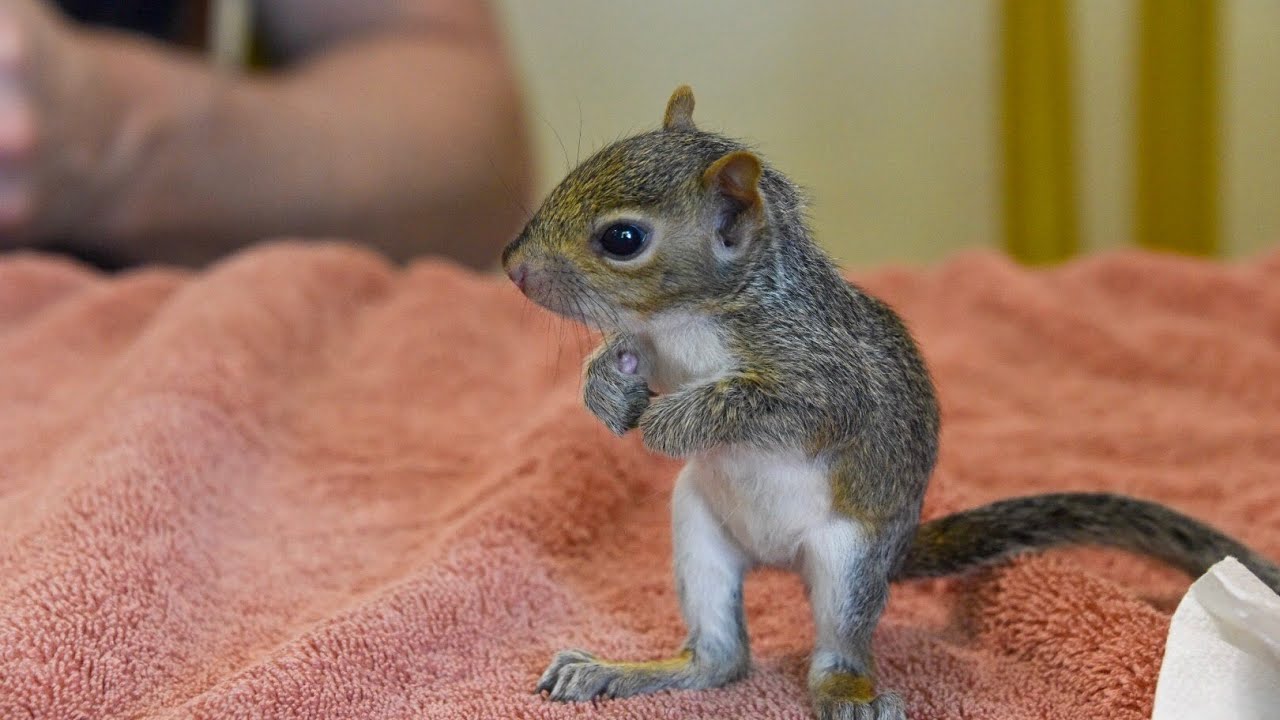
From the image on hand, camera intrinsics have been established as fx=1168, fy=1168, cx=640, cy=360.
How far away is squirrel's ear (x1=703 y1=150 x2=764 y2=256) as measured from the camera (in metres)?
0.62

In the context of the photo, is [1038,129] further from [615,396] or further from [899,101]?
[615,396]

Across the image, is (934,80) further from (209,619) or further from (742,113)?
(209,619)

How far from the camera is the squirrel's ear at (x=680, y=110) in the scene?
71 cm

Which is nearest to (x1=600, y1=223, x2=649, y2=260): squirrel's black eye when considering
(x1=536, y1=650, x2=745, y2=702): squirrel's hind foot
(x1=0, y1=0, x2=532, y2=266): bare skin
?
(x1=536, y1=650, x2=745, y2=702): squirrel's hind foot

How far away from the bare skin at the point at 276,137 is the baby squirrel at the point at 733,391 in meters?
1.26

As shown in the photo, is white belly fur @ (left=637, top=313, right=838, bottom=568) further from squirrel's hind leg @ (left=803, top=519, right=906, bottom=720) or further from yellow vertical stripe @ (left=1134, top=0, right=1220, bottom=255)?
yellow vertical stripe @ (left=1134, top=0, right=1220, bottom=255)

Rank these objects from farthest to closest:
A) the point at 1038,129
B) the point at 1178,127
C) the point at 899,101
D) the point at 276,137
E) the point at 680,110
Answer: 1. the point at 899,101
2. the point at 1038,129
3. the point at 1178,127
4. the point at 276,137
5. the point at 680,110

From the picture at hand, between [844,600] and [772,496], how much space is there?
0.23 ft

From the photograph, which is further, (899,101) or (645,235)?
(899,101)

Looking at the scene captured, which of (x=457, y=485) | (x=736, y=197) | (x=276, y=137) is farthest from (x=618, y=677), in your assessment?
(x=276, y=137)

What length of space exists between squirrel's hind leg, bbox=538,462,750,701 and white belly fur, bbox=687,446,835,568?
0.07 feet

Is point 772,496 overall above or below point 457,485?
above

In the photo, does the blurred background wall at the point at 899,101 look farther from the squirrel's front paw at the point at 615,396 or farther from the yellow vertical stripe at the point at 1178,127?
the squirrel's front paw at the point at 615,396

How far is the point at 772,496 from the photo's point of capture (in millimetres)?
649
